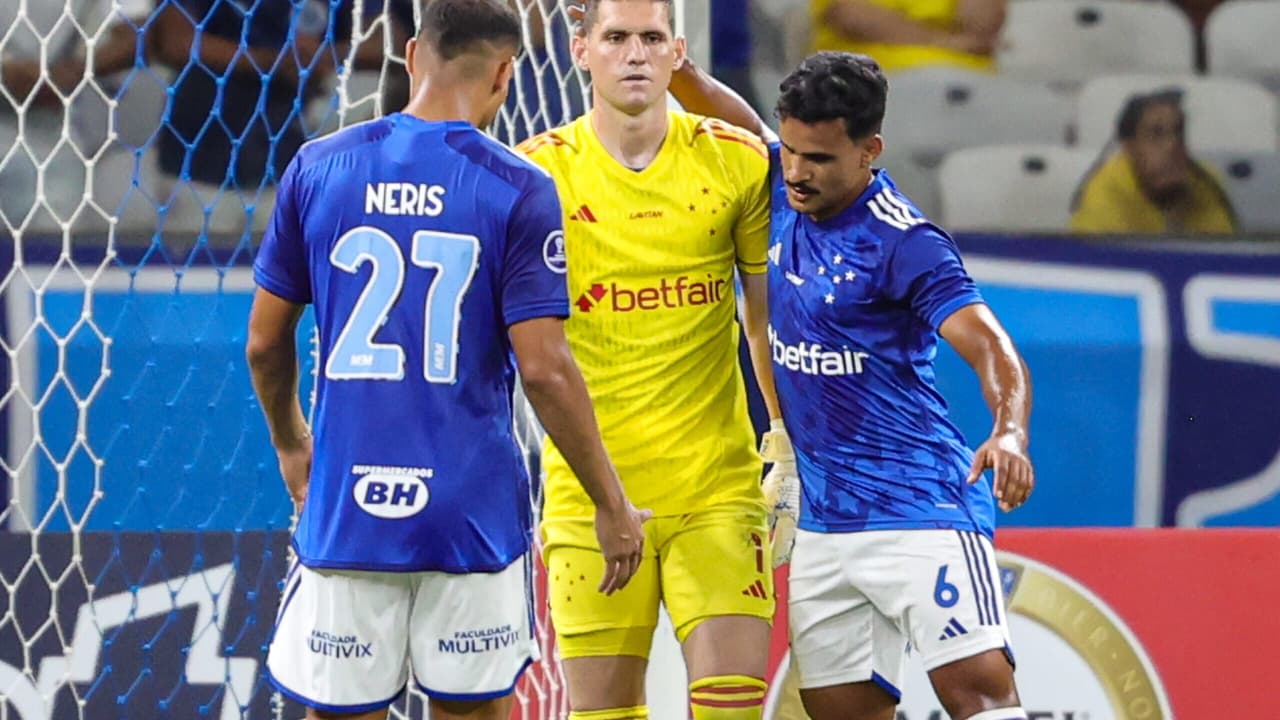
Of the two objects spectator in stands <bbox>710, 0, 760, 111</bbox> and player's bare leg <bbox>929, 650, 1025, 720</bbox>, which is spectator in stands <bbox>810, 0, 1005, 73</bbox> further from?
player's bare leg <bbox>929, 650, 1025, 720</bbox>

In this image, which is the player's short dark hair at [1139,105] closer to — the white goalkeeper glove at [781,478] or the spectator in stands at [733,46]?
the spectator in stands at [733,46]

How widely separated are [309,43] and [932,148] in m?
2.11

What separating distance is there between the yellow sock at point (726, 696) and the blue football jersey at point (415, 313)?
614mm

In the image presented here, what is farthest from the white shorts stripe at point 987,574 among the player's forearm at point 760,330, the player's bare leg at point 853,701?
the player's forearm at point 760,330

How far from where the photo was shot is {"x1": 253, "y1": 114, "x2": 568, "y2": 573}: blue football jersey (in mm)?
2748

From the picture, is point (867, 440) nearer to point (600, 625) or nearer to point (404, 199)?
point (600, 625)

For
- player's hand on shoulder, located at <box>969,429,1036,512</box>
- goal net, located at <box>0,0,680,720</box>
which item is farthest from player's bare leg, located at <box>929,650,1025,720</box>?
goal net, located at <box>0,0,680,720</box>

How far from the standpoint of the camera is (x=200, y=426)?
17.0 ft

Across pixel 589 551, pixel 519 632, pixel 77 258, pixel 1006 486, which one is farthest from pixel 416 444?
pixel 77 258

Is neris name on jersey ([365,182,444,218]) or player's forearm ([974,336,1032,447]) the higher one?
neris name on jersey ([365,182,444,218])

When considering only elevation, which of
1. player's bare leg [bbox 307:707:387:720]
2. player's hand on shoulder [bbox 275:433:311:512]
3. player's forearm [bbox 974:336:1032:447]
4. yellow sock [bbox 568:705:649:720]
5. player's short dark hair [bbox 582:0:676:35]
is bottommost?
yellow sock [bbox 568:705:649:720]

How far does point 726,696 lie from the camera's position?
327 centimetres

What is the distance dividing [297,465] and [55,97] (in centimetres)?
336

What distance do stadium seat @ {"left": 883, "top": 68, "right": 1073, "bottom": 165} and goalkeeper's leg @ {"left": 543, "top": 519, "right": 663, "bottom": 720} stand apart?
3.15m
